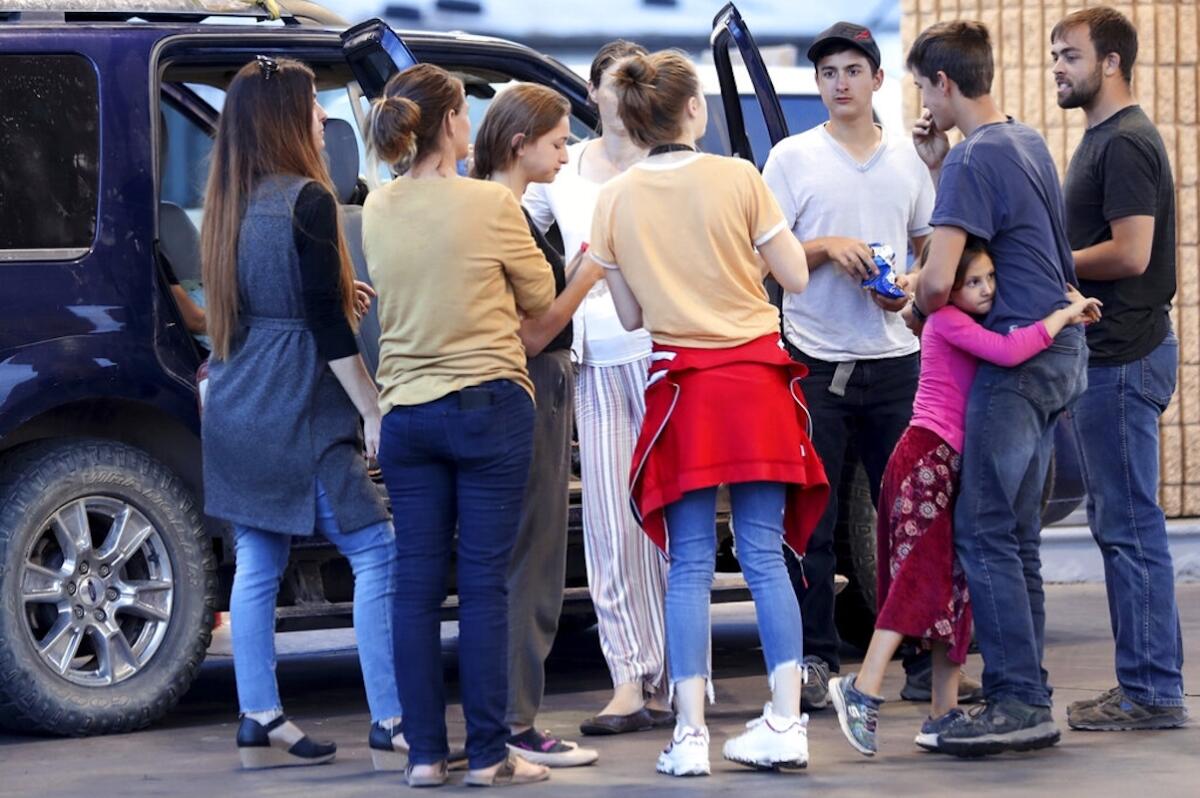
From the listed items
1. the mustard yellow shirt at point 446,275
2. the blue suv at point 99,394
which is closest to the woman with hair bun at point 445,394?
the mustard yellow shirt at point 446,275

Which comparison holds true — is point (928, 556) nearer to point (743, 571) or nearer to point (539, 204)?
point (743, 571)

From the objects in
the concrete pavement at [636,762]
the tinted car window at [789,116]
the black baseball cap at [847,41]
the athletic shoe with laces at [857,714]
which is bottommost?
the concrete pavement at [636,762]

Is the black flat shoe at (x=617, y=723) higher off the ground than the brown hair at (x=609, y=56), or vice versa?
the brown hair at (x=609, y=56)

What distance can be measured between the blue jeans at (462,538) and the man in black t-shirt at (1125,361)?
5.62 feet

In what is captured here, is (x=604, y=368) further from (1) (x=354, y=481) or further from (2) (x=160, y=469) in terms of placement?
(2) (x=160, y=469)

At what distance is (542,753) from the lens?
578 centimetres

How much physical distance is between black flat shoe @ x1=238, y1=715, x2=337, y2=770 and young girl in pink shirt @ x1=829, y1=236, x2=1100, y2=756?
1365 mm

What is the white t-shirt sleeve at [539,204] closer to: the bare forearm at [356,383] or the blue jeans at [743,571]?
the bare forearm at [356,383]

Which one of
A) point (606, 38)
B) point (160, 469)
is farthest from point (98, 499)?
point (606, 38)

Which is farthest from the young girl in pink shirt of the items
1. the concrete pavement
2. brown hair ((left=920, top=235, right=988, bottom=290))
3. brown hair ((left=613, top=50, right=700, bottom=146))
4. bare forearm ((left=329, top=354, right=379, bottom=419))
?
bare forearm ((left=329, top=354, right=379, bottom=419))

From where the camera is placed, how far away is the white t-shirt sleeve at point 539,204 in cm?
635

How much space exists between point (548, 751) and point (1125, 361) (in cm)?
188

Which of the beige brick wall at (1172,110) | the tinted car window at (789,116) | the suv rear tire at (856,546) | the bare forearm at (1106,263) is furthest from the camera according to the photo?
the tinted car window at (789,116)

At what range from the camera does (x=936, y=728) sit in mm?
5805
